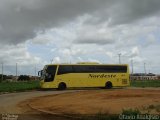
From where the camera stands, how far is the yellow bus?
43781 millimetres

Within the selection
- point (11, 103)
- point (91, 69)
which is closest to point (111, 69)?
point (91, 69)

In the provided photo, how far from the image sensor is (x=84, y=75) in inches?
1794

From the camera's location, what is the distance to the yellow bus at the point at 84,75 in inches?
1724

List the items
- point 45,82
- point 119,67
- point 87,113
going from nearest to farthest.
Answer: point 87,113, point 45,82, point 119,67

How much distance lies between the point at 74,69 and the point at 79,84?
186 centimetres

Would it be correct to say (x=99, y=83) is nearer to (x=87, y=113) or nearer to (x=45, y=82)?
(x=45, y=82)

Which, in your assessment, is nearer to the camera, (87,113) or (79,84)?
(87,113)

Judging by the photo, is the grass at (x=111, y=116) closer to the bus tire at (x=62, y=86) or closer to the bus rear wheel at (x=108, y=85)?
the bus tire at (x=62, y=86)

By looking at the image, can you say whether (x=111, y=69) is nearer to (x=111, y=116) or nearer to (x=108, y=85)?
(x=108, y=85)

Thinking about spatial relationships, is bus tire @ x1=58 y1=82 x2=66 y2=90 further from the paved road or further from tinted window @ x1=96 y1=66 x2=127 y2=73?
the paved road

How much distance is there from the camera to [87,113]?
55.5 ft

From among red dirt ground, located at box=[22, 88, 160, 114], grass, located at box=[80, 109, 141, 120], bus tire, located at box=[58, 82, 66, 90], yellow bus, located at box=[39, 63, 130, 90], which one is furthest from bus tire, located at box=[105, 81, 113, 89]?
grass, located at box=[80, 109, 141, 120]

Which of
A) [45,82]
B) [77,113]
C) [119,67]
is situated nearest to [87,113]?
[77,113]

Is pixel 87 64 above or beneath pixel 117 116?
above
